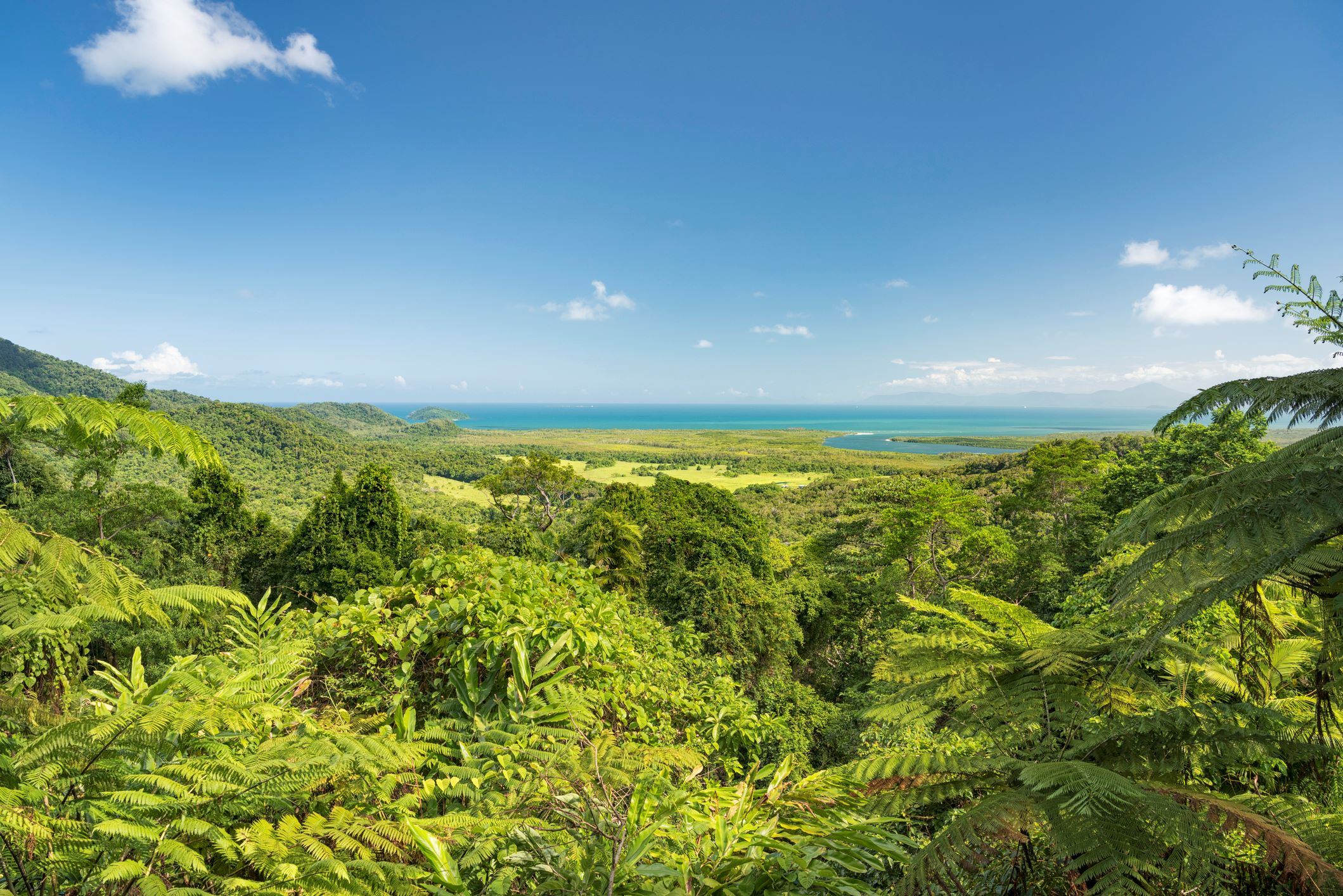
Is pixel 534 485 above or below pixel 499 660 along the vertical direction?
below

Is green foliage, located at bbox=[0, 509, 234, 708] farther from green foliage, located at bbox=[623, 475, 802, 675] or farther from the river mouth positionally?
the river mouth

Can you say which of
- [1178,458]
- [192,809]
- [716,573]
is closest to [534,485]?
[716,573]

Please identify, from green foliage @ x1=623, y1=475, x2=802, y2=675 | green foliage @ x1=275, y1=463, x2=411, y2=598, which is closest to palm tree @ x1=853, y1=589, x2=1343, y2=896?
green foliage @ x1=623, y1=475, x2=802, y2=675

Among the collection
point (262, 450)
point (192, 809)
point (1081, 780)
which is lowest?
point (262, 450)

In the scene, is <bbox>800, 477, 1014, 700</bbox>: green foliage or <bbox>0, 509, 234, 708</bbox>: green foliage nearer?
<bbox>0, 509, 234, 708</bbox>: green foliage

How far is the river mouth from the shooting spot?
9062 centimetres

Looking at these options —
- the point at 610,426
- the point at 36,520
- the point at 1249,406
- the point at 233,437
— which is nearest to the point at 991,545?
the point at 1249,406

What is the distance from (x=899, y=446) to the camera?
11038 cm

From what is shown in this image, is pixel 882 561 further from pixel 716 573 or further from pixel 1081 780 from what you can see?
pixel 1081 780

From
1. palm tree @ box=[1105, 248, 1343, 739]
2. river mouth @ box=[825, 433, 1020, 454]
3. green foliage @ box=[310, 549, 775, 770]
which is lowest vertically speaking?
river mouth @ box=[825, 433, 1020, 454]

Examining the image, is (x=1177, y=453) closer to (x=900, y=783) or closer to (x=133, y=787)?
(x=900, y=783)

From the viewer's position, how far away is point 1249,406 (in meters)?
2.09

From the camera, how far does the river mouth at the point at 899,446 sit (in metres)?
90.6

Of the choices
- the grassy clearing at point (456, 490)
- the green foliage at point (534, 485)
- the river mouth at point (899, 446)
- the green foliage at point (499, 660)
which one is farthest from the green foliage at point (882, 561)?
the river mouth at point (899, 446)
